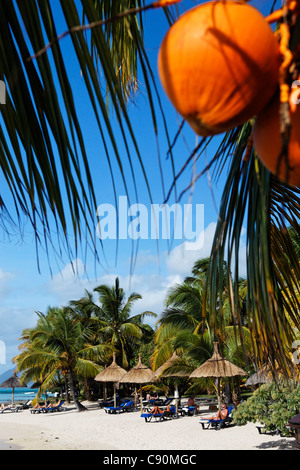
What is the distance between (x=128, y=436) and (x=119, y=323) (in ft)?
52.5

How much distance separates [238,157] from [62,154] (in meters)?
0.80

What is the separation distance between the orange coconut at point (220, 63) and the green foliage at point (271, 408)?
12.2 metres

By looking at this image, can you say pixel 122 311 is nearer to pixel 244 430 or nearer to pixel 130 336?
pixel 130 336

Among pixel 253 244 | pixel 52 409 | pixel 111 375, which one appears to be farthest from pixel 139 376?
pixel 253 244

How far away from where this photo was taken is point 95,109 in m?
1.08

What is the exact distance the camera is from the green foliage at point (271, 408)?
11.8 metres

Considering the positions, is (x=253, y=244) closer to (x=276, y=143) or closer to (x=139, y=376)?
(x=276, y=143)

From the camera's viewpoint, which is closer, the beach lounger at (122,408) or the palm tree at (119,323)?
the beach lounger at (122,408)

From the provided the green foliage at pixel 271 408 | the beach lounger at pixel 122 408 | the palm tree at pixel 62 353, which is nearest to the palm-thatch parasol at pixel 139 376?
the beach lounger at pixel 122 408

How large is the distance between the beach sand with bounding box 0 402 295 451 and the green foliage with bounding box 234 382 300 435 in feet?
2.90

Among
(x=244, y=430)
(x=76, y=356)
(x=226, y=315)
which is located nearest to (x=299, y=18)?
(x=244, y=430)

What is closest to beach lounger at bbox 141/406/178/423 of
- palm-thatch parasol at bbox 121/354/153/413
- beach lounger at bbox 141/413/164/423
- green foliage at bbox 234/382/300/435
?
beach lounger at bbox 141/413/164/423

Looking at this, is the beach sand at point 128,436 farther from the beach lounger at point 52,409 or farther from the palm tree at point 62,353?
the beach lounger at point 52,409

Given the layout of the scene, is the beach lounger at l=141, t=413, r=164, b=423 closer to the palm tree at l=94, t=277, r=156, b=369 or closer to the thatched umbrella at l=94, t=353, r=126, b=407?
the thatched umbrella at l=94, t=353, r=126, b=407
